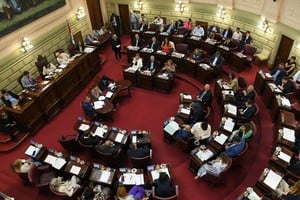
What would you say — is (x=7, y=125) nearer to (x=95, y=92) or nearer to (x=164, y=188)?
(x=95, y=92)

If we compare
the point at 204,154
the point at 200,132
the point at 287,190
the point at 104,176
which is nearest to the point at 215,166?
the point at 204,154

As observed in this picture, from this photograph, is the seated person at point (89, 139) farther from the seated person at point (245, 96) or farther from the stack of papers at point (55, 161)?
the seated person at point (245, 96)

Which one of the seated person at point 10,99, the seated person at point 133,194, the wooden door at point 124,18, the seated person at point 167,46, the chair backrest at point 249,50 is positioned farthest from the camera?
the wooden door at point 124,18

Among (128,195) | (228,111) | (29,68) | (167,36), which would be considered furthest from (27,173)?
(167,36)

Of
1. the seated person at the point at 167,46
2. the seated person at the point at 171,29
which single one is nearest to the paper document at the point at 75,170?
the seated person at the point at 167,46

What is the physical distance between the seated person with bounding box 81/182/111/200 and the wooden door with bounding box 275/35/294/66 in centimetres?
926

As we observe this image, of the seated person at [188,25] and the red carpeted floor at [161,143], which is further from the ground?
the seated person at [188,25]

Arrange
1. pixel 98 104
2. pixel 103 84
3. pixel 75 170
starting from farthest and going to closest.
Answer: pixel 103 84, pixel 98 104, pixel 75 170

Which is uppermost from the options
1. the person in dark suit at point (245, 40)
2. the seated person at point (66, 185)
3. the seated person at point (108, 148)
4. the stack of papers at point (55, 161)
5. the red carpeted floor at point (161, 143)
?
the person in dark suit at point (245, 40)

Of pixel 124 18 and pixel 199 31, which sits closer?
pixel 199 31

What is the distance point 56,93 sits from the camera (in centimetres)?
1038

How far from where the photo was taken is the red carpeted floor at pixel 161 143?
7184 millimetres

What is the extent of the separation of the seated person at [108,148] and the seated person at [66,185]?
1047 mm

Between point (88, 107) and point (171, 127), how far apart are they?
10.3 feet
